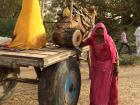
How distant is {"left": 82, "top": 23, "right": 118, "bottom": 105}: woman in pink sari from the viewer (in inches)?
268

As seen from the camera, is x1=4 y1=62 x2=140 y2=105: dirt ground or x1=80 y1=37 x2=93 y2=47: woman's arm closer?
x1=80 y1=37 x2=93 y2=47: woman's arm

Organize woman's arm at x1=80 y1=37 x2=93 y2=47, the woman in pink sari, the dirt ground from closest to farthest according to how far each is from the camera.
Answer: the woman in pink sari < woman's arm at x1=80 y1=37 x2=93 y2=47 < the dirt ground

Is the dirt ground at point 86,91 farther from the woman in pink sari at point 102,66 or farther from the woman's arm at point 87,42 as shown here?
the woman's arm at point 87,42

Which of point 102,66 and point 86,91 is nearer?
point 102,66

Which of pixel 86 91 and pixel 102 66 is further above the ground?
pixel 102 66

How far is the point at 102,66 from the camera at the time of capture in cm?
690

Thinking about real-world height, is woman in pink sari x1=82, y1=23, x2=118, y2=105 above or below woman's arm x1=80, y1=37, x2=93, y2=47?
below

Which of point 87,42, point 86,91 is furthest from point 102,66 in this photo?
point 86,91


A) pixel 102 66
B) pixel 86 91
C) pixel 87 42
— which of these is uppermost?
pixel 87 42

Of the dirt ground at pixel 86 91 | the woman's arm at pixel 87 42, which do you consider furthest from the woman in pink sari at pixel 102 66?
the dirt ground at pixel 86 91

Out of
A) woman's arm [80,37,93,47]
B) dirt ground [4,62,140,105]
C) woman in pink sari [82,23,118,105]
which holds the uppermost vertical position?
woman's arm [80,37,93,47]

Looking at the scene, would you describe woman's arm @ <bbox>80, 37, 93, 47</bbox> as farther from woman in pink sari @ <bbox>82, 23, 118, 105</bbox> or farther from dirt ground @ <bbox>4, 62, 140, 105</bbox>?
dirt ground @ <bbox>4, 62, 140, 105</bbox>

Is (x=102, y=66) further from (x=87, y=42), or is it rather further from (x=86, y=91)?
(x=86, y=91)

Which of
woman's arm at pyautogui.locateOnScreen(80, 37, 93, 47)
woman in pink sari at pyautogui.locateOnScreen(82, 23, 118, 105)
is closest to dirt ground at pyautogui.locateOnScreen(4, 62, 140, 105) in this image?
woman in pink sari at pyautogui.locateOnScreen(82, 23, 118, 105)
